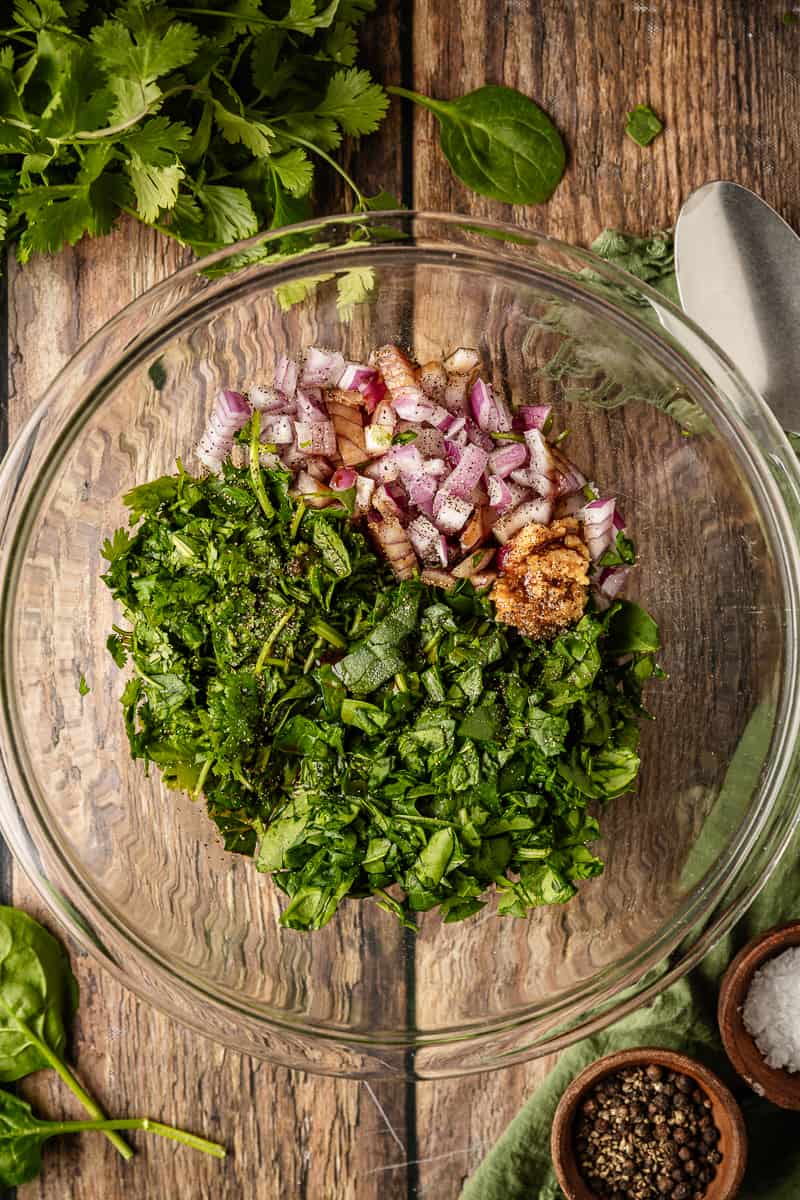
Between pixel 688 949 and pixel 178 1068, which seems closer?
→ pixel 688 949

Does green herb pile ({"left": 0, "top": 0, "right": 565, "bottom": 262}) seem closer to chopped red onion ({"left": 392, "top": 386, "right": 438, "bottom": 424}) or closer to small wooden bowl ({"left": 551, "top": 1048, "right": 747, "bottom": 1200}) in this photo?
chopped red onion ({"left": 392, "top": 386, "right": 438, "bottom": 424})

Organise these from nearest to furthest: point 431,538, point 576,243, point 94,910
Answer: point 431,538, point 94,910, point 576,243

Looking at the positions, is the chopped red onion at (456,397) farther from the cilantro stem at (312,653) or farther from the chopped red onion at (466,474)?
the cilantro stem at (312,653)

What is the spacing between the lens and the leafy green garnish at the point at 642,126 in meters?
1.75

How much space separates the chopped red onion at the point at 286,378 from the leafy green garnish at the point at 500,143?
1.38 ft

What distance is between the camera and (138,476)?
1604mm

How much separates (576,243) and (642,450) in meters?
0.37

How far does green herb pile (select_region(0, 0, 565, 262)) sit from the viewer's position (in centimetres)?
150

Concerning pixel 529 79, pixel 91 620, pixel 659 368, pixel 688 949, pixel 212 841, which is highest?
pixel 529 79

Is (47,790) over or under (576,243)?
under

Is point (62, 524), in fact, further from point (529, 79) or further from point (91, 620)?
point (529, 79)

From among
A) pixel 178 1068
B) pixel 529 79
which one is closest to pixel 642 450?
pixel 529 79

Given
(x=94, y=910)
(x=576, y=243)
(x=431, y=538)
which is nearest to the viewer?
(x=431, y=538)

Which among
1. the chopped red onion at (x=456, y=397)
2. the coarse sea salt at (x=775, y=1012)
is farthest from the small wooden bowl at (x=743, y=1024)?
the chopped red onion at (x=456, y=397)
